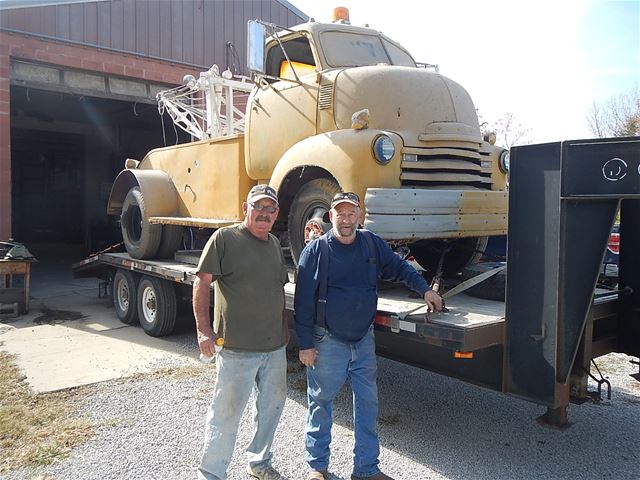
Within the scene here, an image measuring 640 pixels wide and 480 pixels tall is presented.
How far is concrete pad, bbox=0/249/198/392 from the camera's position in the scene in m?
5.71

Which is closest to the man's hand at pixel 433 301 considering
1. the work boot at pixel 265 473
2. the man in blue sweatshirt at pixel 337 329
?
the man in blue sweatshirt at pixel 337 329

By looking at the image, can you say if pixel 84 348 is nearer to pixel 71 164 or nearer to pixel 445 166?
pixel 445 166

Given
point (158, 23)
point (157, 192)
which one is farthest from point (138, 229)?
point (158, 23)

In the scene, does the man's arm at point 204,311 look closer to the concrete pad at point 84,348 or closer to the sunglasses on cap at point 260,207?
the sunglasses on cap at point 260,207

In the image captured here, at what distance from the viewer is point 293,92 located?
5.63 metres

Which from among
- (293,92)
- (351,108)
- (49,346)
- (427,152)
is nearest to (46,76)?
(49,346)

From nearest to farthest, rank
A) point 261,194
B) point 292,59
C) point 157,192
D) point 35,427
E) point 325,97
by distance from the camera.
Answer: point 261,194
point 35,427
point 325,97
point 292,59
point 157,192

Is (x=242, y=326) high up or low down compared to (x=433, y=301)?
down

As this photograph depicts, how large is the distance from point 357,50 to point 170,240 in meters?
3.75

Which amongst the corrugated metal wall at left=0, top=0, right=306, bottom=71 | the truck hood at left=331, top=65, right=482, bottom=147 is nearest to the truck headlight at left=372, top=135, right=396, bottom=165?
the truck hood at left=331, top=65, right=482, bottom=147

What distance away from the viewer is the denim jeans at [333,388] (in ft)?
11.2

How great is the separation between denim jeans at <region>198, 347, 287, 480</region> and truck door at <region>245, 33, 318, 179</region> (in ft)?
8.75

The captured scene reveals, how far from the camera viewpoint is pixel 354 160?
4.46 m

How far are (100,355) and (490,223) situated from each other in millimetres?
4514
